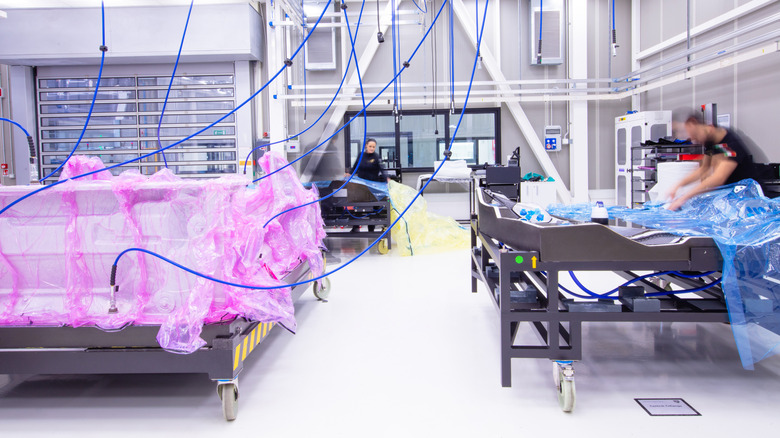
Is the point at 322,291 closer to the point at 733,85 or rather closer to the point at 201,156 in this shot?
the point at 201,156

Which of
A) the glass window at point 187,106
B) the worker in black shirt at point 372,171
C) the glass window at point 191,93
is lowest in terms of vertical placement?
the worker in black shirt at point 372,171

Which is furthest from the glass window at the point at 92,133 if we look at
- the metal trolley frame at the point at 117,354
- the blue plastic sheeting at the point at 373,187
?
the metal trolley frame at the point at 117,354

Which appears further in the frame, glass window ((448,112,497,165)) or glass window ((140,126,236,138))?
glass window ((448,112,497,165))

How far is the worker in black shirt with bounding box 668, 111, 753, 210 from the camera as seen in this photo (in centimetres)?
280

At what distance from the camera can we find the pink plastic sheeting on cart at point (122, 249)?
1775 millimetres

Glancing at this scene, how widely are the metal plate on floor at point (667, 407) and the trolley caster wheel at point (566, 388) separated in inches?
10.5

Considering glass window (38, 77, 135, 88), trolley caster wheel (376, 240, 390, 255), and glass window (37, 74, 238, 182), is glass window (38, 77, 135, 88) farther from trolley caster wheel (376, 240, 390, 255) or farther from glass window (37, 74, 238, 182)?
trolley caster wheel (376, 240, 390, 255)

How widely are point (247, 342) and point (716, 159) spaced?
280 cm

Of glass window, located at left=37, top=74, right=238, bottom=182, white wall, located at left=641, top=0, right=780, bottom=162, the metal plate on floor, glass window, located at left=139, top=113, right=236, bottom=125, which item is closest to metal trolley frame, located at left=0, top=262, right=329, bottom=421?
the metal plate on floor

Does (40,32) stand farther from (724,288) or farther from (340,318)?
(724,288)

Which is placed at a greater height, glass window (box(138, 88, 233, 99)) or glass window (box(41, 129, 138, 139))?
glass window (box(138, 88, 233, 99))

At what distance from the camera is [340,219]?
5.17 metres

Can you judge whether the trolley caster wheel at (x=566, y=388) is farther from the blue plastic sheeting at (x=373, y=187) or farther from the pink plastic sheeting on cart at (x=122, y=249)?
the blue plastic sheeting at (x=373, y=187)

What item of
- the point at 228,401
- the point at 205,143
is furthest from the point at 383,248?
the point at 228,401
